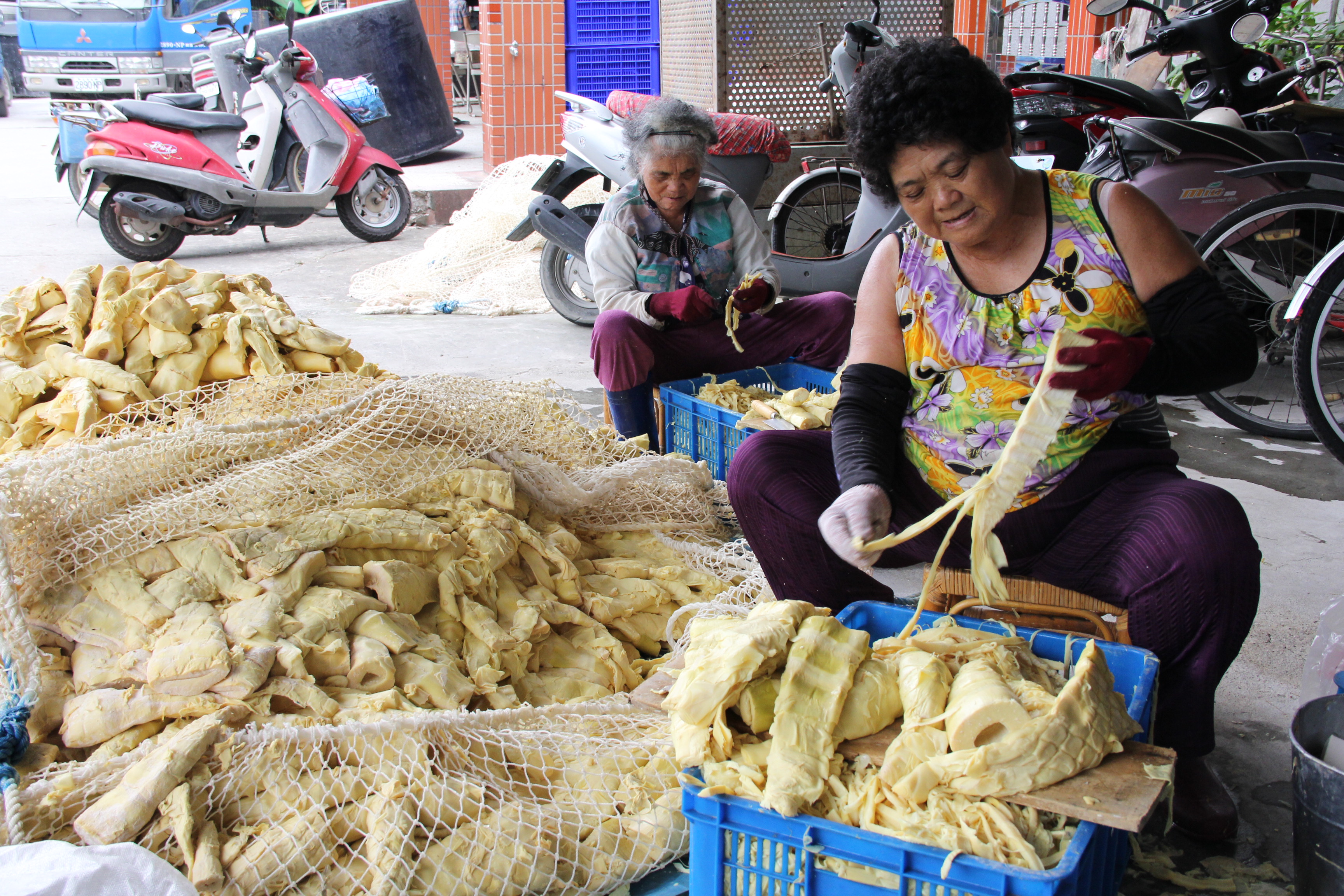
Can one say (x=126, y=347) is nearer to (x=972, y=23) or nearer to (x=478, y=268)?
(x=478, y=268)

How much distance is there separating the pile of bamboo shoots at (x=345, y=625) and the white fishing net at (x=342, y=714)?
2cm

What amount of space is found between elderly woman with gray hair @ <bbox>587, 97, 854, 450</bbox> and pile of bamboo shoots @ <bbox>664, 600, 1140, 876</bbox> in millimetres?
1963

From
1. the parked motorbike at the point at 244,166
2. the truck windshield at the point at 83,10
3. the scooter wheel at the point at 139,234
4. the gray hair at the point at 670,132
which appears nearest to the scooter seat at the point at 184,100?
the parked motorbike at the point at 244,166

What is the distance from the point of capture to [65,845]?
1.47 metres

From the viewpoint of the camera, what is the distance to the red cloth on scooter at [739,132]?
547 centimetres

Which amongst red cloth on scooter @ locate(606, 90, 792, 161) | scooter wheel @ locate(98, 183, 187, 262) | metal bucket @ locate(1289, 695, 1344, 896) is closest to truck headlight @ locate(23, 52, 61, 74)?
scooter wheel @ locate(98, 183, 187, 262)

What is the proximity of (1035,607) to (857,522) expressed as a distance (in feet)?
1.35

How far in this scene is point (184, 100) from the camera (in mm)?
7707

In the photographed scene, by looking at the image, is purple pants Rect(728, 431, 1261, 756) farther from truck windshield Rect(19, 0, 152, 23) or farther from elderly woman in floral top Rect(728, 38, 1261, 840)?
truck windshield Rect(19, 0, 152, 23)

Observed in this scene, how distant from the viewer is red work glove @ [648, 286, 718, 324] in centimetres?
339

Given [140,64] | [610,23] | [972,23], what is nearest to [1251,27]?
[972,23]

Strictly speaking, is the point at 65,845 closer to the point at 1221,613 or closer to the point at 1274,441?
the point at 1221,613

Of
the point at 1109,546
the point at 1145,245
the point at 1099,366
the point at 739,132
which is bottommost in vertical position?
the point at 1109,546

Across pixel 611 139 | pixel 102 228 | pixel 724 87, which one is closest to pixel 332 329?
pixel 611 139
